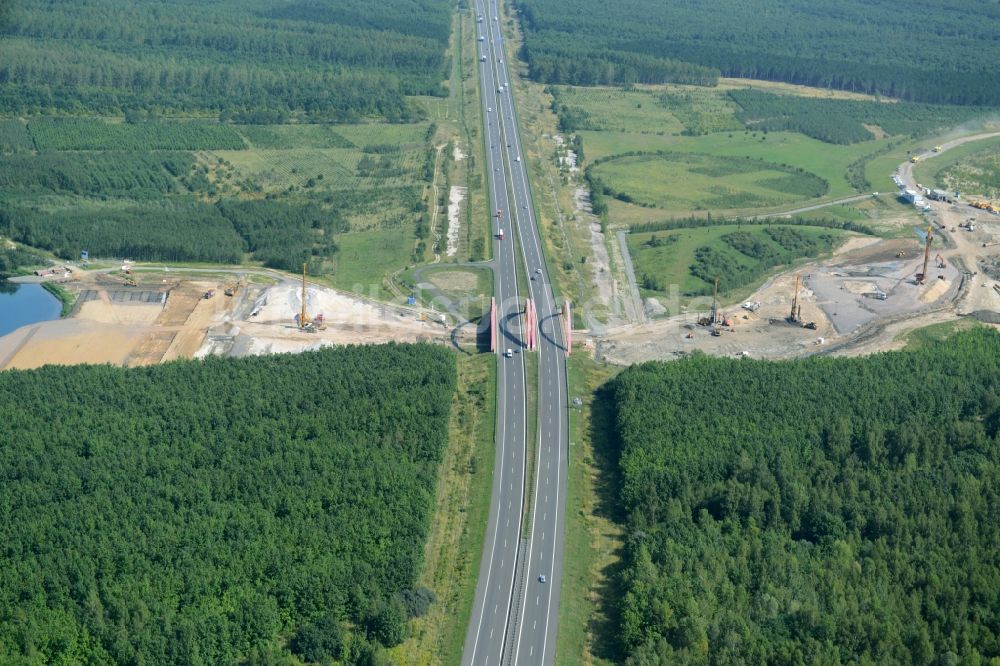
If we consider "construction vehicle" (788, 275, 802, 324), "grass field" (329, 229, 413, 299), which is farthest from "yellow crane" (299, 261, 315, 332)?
"construction vehicle" (788, 275, 802, 324)

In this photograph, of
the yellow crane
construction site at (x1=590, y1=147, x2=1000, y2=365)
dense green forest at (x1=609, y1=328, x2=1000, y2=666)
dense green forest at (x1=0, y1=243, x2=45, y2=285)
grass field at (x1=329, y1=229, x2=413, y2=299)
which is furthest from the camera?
dense green forest at (x1=0, y1=243, x2=45, y2=285)

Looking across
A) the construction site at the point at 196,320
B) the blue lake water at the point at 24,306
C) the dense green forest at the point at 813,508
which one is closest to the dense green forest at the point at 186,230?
the construction site at the point at 196,320

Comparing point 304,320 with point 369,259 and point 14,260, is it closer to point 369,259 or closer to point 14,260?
point 369,259

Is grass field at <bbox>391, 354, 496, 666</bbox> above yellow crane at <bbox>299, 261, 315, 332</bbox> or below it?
below

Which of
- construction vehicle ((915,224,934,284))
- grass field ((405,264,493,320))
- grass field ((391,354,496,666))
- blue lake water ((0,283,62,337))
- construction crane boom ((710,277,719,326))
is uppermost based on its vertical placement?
construction vehicle ((915,224,934,284))

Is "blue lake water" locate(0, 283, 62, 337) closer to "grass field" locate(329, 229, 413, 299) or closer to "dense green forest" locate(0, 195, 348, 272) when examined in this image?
"dense green forest" locate(0, 195, 348, 272)

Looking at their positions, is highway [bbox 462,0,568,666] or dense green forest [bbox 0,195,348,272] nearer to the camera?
highway [bbox 462,0,568,666]
